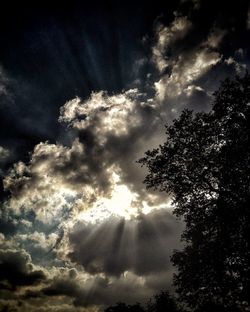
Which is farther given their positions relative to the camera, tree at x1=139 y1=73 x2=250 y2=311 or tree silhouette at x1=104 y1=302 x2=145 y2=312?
tree silhouette at x1=104 y1=302 x2=145 y2=312

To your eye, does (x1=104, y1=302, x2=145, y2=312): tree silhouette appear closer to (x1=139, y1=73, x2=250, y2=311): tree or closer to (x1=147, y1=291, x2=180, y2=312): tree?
(x1=147, y1=291, x2=180, y2=312): tree

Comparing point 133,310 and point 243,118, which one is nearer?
point 243,118

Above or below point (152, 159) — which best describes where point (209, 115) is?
above

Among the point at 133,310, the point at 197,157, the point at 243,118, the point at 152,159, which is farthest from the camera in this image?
the point at 133,310

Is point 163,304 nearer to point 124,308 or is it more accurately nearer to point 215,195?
point 124,308

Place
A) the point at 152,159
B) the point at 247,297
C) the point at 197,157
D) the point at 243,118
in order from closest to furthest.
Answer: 1. the point at 247,297
2. the point at 243,118
3. the point at 197,157
4. the point at 152,159

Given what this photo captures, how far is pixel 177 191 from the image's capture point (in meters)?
22.5

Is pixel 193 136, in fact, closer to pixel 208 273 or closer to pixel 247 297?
pixel 208 273

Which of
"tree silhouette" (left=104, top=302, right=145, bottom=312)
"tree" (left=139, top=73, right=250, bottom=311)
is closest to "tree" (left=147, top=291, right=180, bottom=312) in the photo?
"tree silhouette" (left=104, top=302, right=145, bottom=312)

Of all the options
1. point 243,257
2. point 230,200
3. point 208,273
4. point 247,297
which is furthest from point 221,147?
point 247,297

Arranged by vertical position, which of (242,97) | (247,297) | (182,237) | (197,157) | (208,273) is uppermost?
(242,97)

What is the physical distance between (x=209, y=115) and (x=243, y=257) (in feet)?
35.0

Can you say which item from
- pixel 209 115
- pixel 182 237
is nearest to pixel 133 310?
pixel 182 237

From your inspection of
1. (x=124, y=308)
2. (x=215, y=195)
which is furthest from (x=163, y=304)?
(x=215, y=195)
